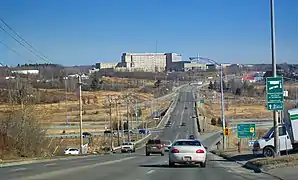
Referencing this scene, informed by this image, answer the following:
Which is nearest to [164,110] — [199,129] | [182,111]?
[182,111]

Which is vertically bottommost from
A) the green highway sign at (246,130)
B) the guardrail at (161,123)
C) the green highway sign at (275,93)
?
the guardrail at (161,123)

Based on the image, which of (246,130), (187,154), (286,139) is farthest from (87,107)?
(187,154)

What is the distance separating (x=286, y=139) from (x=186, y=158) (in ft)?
37.6

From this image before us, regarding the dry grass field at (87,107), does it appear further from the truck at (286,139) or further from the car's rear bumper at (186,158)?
the car's rear bumper at (186,158)

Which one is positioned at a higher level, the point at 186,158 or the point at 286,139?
the point at 286,139

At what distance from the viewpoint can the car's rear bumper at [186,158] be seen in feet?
94.6

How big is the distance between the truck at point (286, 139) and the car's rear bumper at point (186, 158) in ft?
32.1

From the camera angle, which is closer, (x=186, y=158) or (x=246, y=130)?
(x=186, y=158)

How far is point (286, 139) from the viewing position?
37.6 m

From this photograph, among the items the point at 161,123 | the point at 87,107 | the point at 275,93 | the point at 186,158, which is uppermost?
the point at 275,93

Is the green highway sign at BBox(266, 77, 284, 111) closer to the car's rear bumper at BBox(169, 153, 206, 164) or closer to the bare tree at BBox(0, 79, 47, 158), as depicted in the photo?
the car's rear bumper at BBox(169, 153, 206, 164)

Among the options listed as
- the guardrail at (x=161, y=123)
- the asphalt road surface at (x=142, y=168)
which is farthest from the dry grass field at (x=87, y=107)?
the asphalt road surface at (x=142, y=168)

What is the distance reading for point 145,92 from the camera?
19525 cm

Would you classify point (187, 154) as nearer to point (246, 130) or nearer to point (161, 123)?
point (246, 130)
